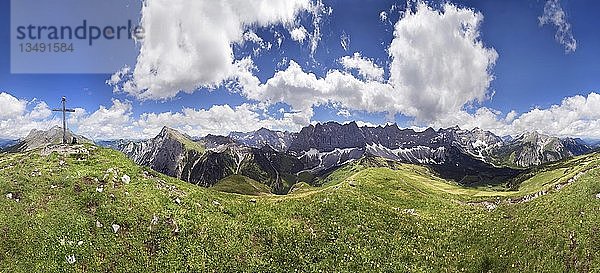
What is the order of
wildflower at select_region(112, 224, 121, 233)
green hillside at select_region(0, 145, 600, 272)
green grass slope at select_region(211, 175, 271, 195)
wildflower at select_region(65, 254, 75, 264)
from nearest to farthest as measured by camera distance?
wildflower at select_region(65, 254, 75, 264), green hillside at select_region(0, 145, 600, 272), wildflower at select_region(112, 224, 121, 233), green grass slope at select_region(211, 175, 271, 195)

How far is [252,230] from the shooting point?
4281 cm

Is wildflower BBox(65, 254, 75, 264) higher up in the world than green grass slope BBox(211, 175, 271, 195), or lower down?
lower down

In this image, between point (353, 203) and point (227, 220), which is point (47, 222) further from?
point (353, 203)

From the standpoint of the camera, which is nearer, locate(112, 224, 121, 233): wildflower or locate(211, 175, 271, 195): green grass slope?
locate(112, 224, 121, 233): wildflower

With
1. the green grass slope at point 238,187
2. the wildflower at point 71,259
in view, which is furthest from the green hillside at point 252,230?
the green grass slope at point 238,187

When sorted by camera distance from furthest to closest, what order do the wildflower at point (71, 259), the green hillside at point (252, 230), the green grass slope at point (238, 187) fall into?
the green grass slope at point (238, 187) < the green hillside at point (252, 230) < the wildflower at point (71, 259)

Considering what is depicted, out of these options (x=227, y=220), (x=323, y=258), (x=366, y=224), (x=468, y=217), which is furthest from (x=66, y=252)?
(x=468, y=217)

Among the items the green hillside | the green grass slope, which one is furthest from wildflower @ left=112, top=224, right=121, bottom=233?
the green grass slope

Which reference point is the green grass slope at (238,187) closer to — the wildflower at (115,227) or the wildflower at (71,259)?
the wildflower at (115,227)

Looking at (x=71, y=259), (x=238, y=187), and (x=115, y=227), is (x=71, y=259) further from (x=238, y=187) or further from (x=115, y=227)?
(x=238, y=187)

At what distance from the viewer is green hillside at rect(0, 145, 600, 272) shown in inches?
1422

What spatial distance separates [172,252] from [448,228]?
30.1 metres

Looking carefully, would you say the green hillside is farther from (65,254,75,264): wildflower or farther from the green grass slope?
the green grass slope

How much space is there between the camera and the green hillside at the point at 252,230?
36125mm
